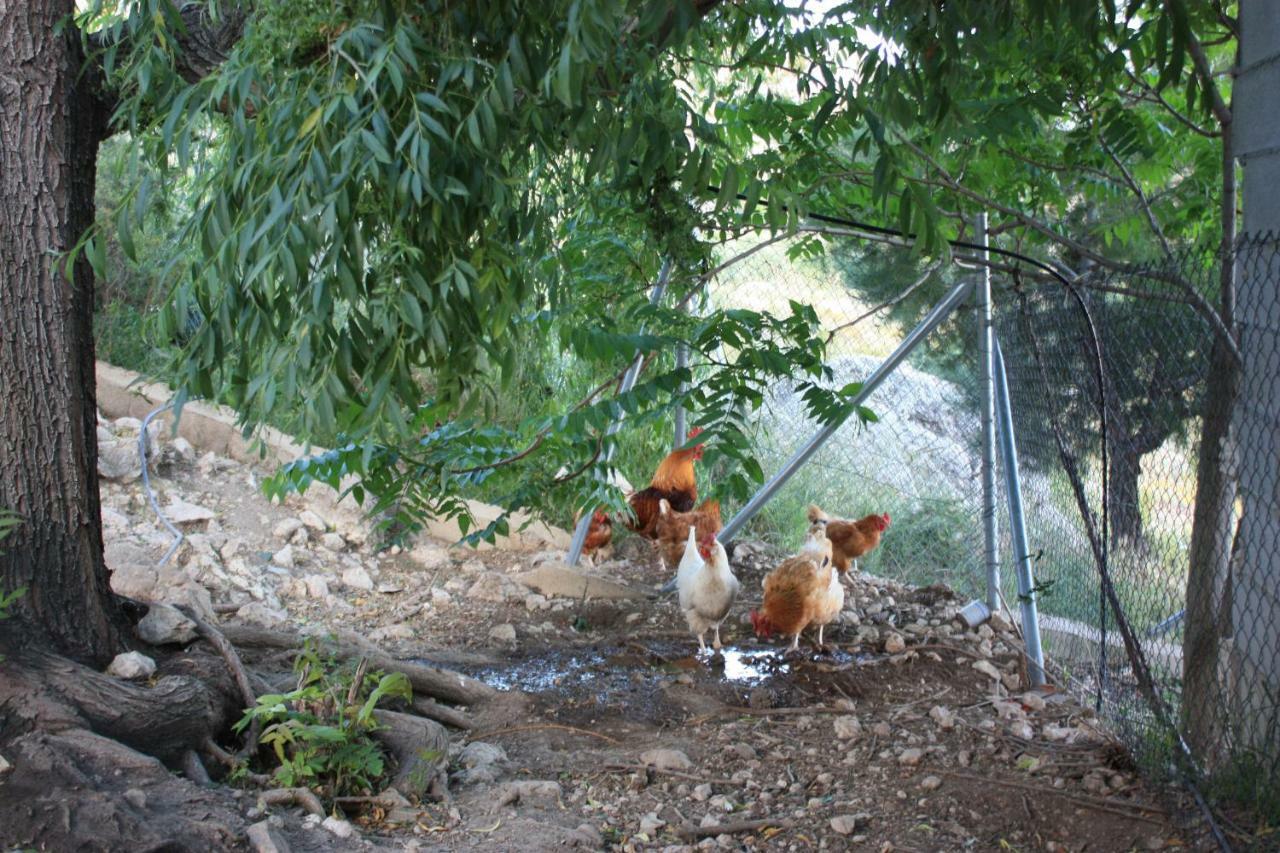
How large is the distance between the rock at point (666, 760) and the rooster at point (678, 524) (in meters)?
2.44

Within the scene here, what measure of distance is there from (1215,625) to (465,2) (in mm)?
2746

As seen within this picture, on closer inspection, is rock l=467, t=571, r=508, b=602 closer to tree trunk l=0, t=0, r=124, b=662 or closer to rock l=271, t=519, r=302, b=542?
rock l=271, t=519, r=302, b=542

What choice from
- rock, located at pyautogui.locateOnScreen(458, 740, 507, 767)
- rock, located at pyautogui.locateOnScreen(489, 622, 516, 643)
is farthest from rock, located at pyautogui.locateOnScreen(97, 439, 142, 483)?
rock, located at pyautogui.locateOnScreen(458, 740, 507, 767)

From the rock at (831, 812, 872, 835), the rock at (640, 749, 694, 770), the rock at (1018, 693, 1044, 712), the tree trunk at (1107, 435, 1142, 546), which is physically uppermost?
the tree trunk at (1107, 435, 1142, 546)

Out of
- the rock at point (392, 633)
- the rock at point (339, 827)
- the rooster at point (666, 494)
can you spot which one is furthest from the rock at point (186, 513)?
the rock at point (339, 827)

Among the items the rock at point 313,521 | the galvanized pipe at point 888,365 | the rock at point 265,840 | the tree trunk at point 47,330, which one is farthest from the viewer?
the rock at point 313,521

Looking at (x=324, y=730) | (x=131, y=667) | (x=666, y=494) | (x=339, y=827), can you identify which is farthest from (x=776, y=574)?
(x=131, y=667)

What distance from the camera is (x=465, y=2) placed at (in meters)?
2.21

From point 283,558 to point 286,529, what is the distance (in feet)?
1.12

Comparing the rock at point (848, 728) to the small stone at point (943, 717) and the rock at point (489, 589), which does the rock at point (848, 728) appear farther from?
the rock at point (489, 589)

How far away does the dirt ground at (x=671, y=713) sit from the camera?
343 cm

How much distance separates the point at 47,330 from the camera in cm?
331

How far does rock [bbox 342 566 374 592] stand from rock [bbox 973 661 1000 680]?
342 centimetres

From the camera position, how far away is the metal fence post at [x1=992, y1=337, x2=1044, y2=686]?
4633 mm
